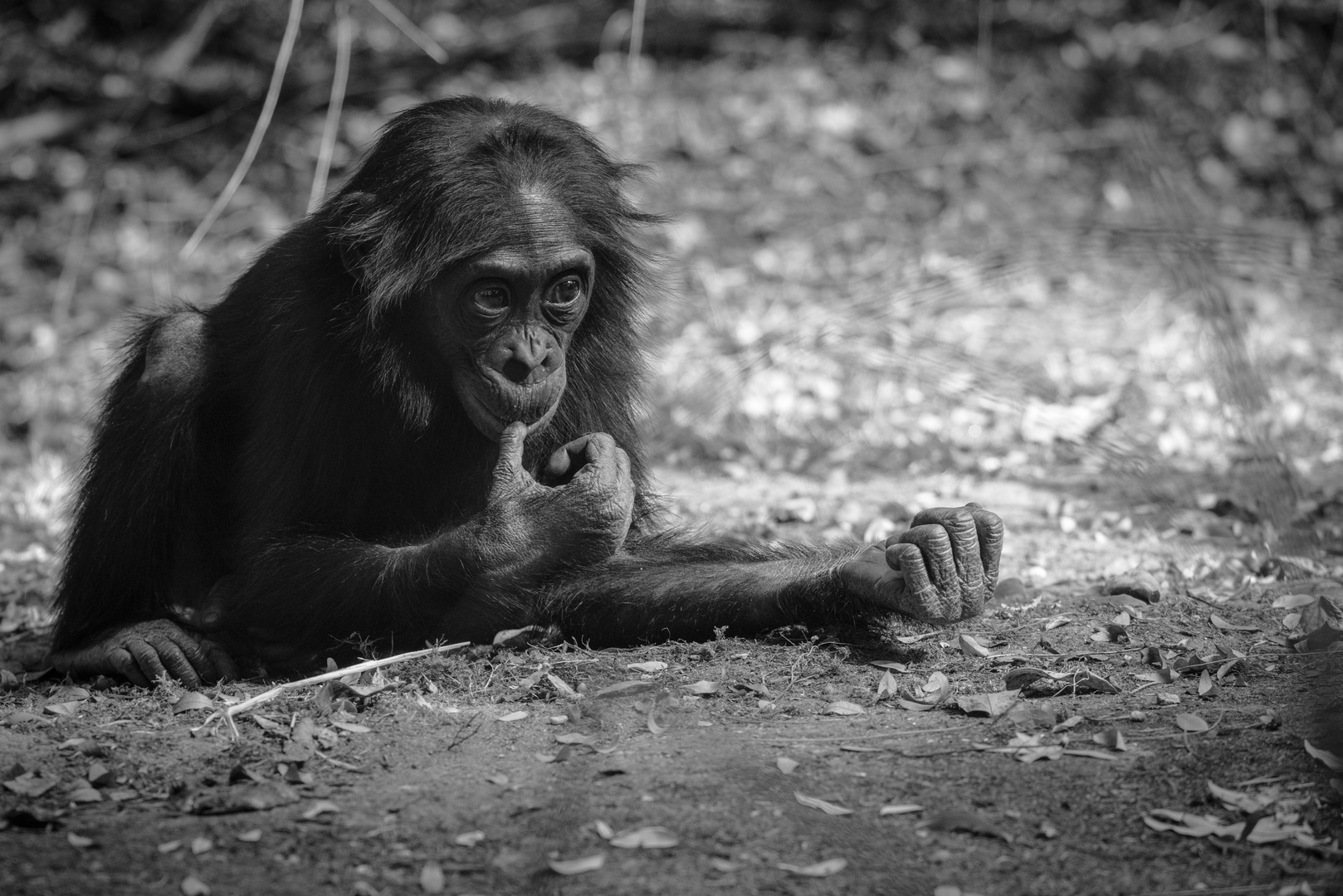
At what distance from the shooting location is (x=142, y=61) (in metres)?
12.2

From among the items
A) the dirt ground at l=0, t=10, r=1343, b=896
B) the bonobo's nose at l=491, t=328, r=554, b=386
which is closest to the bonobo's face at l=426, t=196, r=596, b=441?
the bonobo's nose at l=491, t=328, r=554, b=386

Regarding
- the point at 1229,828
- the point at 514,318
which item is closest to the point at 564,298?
the point at 514,318

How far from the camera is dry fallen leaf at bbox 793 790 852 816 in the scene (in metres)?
3.08

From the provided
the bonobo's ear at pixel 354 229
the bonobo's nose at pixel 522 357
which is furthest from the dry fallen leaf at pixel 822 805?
the bonobo's ear at pixel 354 229

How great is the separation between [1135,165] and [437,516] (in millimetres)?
2783

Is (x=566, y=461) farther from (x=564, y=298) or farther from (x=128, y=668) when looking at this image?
(x=128, y=668)

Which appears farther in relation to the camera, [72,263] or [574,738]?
[72,263]

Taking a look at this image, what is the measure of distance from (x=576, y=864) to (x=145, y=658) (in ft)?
7.91

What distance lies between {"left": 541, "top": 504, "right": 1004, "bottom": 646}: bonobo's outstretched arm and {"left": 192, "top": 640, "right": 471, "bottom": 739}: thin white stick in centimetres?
39

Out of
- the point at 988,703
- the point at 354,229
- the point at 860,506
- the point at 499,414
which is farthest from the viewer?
the point at 860,506

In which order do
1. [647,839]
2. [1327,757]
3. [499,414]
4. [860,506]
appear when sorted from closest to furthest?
1. [647,839]
2. [1327,757]
3. [499,414]
4. [860,506]

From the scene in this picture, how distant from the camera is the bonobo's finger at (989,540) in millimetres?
3889

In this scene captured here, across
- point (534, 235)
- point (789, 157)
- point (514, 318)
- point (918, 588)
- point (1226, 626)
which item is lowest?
point (1226, 626)

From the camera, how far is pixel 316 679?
4.06m
